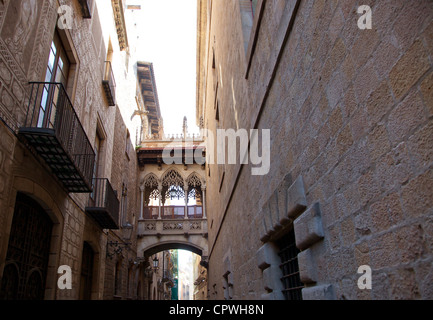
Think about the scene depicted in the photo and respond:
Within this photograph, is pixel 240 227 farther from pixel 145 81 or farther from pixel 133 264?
pixel 145 81

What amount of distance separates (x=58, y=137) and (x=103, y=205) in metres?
4.89

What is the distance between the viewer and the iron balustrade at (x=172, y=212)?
18.2 m

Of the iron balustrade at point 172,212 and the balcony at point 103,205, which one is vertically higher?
the iron balustrade at point 172,212

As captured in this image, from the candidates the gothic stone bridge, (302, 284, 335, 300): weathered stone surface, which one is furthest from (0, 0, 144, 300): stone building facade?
the gothic stone bridge

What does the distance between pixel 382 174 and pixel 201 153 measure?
1719 centimetres

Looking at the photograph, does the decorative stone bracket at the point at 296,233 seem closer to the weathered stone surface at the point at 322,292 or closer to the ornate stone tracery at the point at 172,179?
the weathered stone surface at the point at 322,292

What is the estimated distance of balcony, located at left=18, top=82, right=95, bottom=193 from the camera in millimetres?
4613

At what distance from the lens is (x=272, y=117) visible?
3695 millimetres

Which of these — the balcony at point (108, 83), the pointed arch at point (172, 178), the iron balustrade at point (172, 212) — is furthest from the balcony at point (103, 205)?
the pointed arch at point (172, 178)

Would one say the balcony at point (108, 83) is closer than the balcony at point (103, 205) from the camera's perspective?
No

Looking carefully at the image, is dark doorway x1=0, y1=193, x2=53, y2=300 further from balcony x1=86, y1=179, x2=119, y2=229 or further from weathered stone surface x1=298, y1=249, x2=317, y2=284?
weathered stone surface x1=298, y1=249, x2=317, y2=284

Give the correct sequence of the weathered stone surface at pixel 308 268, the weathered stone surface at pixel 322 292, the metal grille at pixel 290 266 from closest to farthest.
→ the weathered stone surface at pixel 322 292 → the weathered stone surface at pixel 308 268 → the metal grille at pixel 290 266

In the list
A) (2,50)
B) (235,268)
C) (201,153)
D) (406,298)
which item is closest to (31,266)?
(2,50)

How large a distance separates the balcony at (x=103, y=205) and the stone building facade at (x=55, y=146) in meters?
0.03
